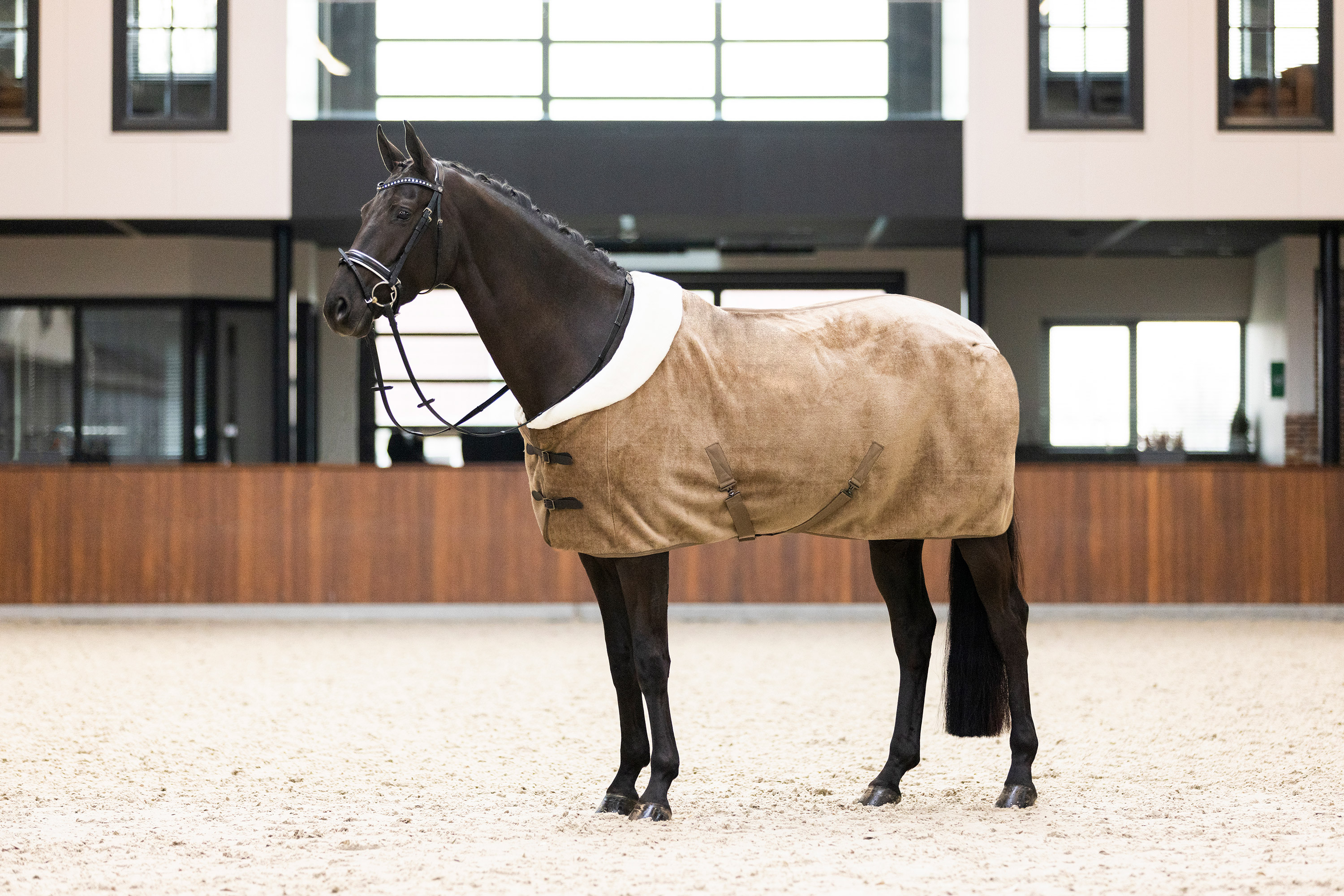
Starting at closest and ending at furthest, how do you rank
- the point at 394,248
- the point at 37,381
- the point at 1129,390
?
the point at 394,248 → the point at 37,381 → the point at 1129,390

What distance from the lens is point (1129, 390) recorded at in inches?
437

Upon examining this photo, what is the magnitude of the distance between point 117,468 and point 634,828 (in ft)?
22.7

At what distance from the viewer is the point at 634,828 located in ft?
10.7

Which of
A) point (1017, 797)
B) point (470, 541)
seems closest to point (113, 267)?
point (470, 541)

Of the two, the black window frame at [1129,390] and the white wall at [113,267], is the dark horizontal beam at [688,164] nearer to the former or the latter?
the white wall at [113,267]

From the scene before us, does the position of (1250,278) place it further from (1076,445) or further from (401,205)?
(401,205)

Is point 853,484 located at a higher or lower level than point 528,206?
lower

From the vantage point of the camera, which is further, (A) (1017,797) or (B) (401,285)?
(A) (1017,797)

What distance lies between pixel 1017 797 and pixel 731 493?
1185 millimetres

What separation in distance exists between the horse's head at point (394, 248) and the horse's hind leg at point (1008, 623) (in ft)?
5.65

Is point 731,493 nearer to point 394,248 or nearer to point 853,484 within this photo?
point 853,484

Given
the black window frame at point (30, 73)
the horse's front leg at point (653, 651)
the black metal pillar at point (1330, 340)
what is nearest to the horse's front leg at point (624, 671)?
the horse's front leg at point (653, 651)

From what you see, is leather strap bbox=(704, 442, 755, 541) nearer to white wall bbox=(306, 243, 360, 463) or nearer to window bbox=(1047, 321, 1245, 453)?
white wall bbox=(306, 243, 360, 463)

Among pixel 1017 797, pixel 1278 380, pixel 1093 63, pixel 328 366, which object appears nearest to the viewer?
pixel 1017 797
